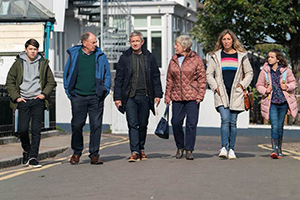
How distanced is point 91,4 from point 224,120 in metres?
20.8

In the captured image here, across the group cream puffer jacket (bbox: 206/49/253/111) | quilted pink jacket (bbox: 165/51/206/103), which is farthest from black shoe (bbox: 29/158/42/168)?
cream puffer jacket (bbox: 206/49/253/111)

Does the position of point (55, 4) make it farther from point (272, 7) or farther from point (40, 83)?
point (40, 83)

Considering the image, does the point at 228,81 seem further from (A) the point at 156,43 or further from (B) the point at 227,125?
(A) the point at 156,43

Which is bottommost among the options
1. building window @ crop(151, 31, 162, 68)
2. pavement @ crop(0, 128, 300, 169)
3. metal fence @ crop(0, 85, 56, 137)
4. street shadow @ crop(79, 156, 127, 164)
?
pavement @ crop(0, 128, 300, 169)

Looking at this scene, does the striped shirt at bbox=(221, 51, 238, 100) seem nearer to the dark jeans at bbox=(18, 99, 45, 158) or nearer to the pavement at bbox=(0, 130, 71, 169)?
the dark jeans at bbox=(18, 99, 45, 158)

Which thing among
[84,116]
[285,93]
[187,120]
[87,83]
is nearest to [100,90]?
[87,83]

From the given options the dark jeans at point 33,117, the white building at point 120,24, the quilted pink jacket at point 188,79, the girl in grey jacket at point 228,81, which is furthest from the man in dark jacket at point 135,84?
the white building at point 120,24

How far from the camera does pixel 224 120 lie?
11.9 meters

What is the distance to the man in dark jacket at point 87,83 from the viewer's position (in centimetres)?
1126

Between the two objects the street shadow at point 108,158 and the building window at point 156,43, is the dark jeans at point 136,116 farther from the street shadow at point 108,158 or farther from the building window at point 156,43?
the building window at point 156,43

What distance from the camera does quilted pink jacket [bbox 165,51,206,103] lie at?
11.8 m

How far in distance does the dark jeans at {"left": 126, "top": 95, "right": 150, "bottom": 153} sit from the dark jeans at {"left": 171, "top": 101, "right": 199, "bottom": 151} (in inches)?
19.3

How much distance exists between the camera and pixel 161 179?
30.7 feet

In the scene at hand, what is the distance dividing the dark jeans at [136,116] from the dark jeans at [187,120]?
0.49m
